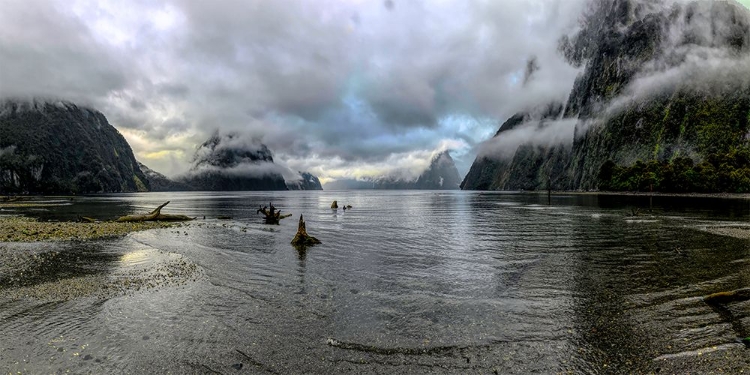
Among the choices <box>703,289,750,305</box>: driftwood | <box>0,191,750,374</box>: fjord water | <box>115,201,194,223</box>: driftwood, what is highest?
<box>115,201,194,223</box>: driftwood

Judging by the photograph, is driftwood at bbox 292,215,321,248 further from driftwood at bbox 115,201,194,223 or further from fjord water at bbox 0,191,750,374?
driftwood at bbox 115,201,194,223

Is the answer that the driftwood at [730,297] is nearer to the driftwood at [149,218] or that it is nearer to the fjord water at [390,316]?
the fjord water at [390,316]

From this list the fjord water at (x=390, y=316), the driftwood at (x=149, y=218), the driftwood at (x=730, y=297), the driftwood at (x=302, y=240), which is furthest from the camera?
the driftwood at (x=149, y=218)

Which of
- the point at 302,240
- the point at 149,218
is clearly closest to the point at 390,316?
the point at 302,240

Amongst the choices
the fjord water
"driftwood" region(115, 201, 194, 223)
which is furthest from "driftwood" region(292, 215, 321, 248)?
"driftwood" region(115, 201, 194, 223)

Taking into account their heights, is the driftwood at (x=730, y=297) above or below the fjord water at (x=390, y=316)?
above

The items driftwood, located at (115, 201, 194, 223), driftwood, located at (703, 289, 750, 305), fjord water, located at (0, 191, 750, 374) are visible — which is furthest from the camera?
driftwood, located at (115, 201, 194, 223)

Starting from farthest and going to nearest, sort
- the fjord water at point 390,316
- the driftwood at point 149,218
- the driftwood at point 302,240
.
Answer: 1. the driftwood at point 149,218
2. the driftwood at point 302,240
3. the fjord water at point 390,316

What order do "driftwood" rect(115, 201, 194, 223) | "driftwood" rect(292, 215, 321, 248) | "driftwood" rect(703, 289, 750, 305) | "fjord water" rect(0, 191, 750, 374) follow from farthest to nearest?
"driftwood" rect(115, 201, 194, 223) < "driftwood" rect(292, 215, 321, 248) < "driftwood" rect(703, 289, 750, 305) < "fjord water" rect(0, 191, 750, 374)

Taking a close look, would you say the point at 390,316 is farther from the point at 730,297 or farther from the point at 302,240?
the point at 302,240

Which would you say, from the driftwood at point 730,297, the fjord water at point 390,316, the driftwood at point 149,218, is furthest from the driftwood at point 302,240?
the driftwood at point 149,218

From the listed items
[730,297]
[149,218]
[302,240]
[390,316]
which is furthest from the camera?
[149,218]

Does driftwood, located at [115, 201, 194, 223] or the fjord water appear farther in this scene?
driftwood, located at [115, 201, 194, 223]

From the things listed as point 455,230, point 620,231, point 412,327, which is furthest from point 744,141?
point 412,327
